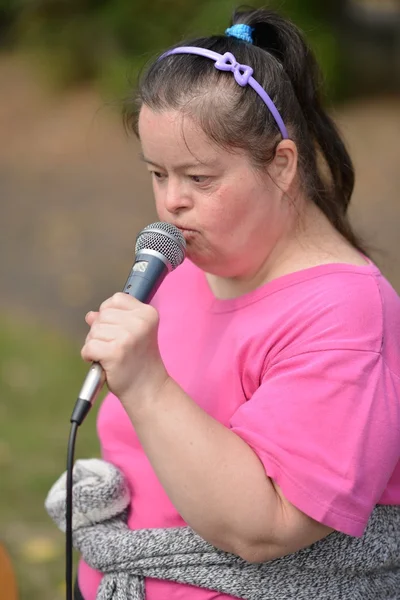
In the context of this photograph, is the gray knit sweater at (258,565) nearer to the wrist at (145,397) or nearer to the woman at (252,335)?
the woman at (252,335)

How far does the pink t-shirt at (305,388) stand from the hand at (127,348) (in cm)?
20

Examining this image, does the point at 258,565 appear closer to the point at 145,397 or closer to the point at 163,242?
the point at 145,397

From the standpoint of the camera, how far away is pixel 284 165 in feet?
6.63

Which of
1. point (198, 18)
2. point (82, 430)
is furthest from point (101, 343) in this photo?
point (198, 18)

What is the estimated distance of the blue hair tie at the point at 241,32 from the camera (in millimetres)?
2107

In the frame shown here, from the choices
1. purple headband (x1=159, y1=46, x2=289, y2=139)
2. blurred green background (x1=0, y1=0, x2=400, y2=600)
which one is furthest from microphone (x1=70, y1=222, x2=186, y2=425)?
blurred green background (x1=0, y1=0, x2=400, y2=600)

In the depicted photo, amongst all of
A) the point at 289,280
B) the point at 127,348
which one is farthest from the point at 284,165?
the point at 127,348

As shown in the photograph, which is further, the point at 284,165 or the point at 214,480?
the point at 284,165

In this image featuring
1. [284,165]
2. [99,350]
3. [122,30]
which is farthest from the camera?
[122,30]

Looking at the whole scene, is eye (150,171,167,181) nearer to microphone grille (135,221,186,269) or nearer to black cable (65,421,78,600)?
microphone grille (135,221,186,269)

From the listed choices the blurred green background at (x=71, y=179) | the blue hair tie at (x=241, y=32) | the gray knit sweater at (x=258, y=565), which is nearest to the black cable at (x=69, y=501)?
the gray knit sweater at (x=258, y=565)

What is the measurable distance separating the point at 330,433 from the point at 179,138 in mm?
656

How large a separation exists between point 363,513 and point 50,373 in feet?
13.4

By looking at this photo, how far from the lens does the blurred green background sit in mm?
4801
